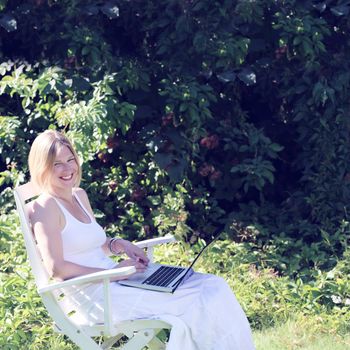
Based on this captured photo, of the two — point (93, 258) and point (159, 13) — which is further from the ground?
point (159, 13)

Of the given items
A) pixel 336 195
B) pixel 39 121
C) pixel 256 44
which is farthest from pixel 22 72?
pixel 336 195

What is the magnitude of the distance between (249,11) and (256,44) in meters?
0.33

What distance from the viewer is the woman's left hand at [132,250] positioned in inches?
163

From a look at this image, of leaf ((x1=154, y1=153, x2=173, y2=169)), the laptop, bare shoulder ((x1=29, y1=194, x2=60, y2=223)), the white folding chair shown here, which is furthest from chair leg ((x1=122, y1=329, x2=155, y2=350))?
leaf ((x1=154, y1=153, x2=173, y2=169))

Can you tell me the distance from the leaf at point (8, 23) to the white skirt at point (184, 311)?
3.05 m

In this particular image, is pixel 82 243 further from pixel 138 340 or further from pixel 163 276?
pixel 138 340

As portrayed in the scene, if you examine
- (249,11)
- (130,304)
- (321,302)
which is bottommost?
(321,302)

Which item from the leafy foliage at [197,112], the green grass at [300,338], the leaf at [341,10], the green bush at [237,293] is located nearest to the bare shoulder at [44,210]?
the green bush at [237,293]

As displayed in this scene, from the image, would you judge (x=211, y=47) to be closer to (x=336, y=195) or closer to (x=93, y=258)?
(x=336, y=195)

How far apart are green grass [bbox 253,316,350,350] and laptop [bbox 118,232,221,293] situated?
0.96 meters

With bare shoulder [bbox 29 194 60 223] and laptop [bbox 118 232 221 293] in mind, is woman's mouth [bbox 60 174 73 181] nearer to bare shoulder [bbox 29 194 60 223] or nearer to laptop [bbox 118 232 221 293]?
bare shoulder [bbox 29 194 60 223]

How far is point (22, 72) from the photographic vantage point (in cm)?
676

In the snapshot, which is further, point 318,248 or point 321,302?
point 318,248

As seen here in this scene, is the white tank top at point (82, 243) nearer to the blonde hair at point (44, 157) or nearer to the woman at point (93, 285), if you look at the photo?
the woman at point (93, 285)
